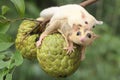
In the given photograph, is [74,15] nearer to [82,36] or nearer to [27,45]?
[82,36]

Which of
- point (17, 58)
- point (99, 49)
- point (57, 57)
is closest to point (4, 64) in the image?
point (17, 58)

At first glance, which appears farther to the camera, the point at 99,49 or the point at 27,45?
the point at 99,49

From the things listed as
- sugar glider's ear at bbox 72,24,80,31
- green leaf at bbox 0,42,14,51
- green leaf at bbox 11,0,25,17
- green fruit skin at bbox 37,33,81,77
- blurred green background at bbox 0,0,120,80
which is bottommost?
blurred green background at bbox 0,0,120,80

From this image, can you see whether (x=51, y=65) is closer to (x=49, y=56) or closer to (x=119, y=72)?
(x=49, y=56)

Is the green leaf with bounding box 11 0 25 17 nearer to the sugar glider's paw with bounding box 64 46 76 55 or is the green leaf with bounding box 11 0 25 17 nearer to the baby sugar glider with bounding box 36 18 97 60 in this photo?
the baby sugar glider with bounding box 36 18 97 60

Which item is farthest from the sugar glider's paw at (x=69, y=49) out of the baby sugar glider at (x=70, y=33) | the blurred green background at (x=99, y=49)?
the blurred green background at (x=99, y=49)

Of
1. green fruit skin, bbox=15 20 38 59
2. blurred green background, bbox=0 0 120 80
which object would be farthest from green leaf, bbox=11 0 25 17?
blurred green background, bbox=0 0 120 80
